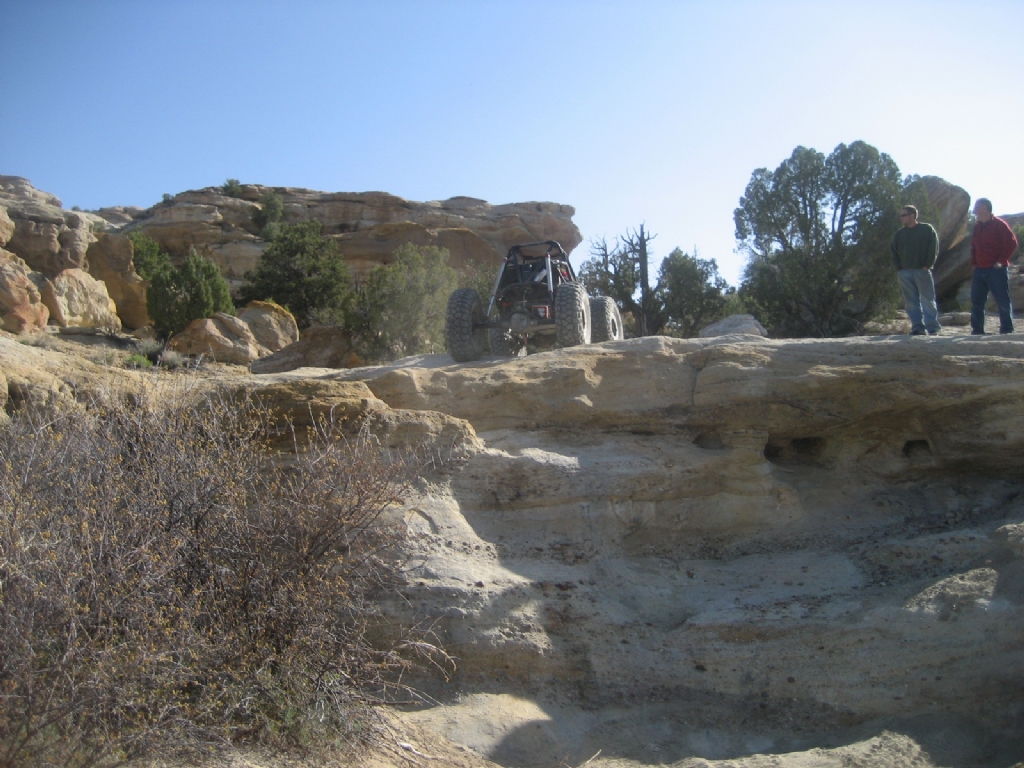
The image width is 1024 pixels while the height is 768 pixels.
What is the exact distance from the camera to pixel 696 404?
25.1ft

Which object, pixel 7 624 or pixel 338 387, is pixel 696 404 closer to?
pixel 338 387

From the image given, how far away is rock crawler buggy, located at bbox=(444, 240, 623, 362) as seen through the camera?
9.61 metres

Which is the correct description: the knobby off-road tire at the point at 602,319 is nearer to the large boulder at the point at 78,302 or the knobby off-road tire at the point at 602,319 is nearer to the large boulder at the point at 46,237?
the large boulder at the point at 78,302

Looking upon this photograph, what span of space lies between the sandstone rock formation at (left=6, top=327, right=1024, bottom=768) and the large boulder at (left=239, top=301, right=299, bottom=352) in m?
12.6

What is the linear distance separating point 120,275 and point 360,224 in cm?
1434

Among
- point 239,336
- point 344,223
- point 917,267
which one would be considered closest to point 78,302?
point 239,336

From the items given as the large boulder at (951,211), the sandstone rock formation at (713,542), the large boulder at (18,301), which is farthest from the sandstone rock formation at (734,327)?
the large boulder at (18,301)

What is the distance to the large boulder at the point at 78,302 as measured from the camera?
61.3ft

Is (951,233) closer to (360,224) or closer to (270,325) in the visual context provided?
(270,325)

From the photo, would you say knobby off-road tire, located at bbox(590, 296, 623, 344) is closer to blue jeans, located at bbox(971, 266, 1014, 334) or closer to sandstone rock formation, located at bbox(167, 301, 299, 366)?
blue jeans, located at bbox(971, 266, 1014, 334)

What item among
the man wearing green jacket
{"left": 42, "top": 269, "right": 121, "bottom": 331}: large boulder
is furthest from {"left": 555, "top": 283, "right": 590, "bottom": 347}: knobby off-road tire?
{"left": 42, "top": 269, "right": 121, "bottom": 331}: large boulder

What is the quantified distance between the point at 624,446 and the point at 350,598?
3134 mm

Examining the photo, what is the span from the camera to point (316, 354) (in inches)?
728

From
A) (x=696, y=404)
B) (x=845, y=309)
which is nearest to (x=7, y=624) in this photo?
(x=696, y=404)
